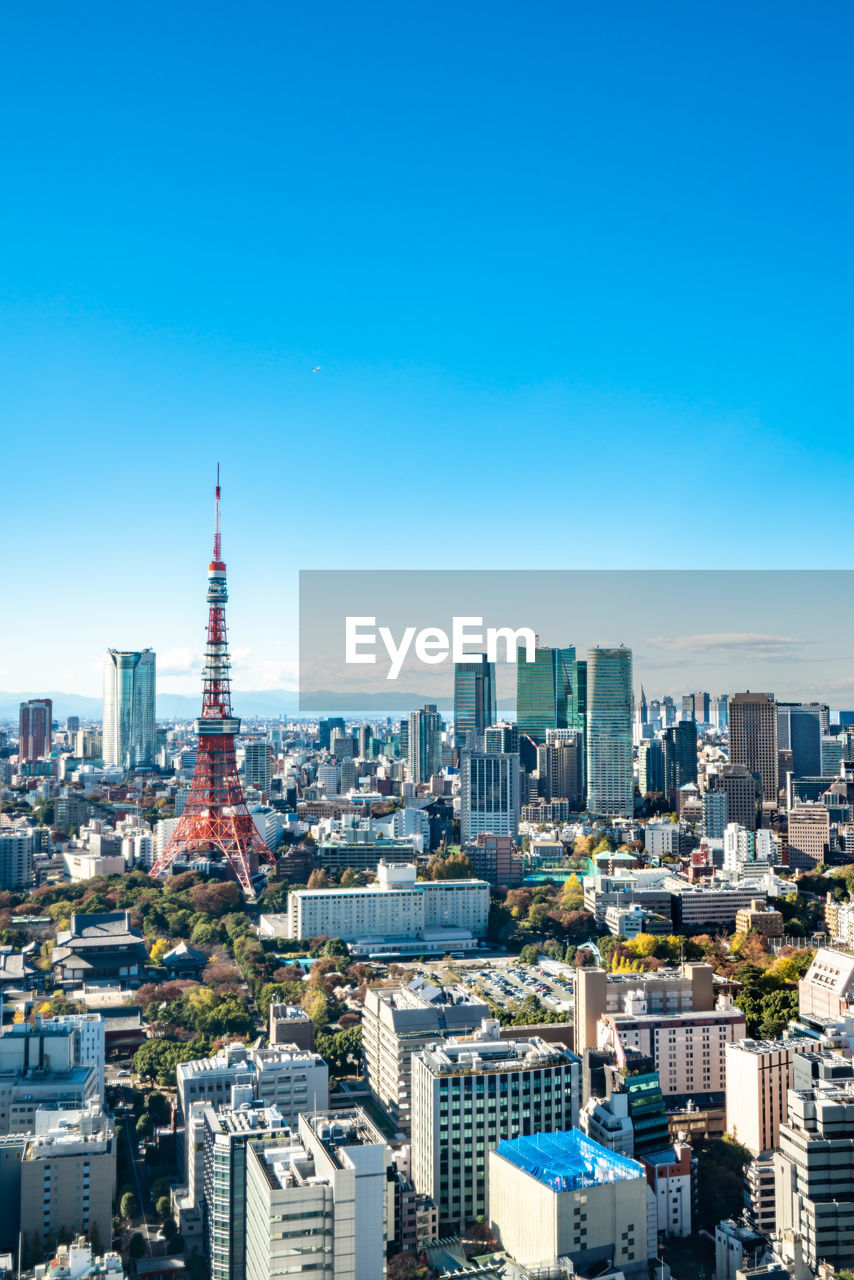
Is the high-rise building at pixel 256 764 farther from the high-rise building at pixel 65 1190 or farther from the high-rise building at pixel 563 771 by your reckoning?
the high-rise building at pixel 65 1190

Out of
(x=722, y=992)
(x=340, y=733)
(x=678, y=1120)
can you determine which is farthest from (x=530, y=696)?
(x=678, y=1120)

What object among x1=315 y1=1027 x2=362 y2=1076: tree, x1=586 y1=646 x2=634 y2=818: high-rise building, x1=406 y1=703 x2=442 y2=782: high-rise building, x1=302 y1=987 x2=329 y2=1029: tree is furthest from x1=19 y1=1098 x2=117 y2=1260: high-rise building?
x1=406 y1=703 x2=442 y2=782: high-rise building

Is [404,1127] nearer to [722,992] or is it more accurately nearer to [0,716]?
[722,992]

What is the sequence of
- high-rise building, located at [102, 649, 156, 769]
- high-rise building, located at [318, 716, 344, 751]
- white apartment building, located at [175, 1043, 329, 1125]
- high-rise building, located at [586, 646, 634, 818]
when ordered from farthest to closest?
high-rise building, located at [318, 716, 344, 751]
high-rise building, located at [102, 649, 156, 769]
high-rise building, located at [586, 646, 634, 818]
white apartment building, located at [175, 1043, 329, 1125]

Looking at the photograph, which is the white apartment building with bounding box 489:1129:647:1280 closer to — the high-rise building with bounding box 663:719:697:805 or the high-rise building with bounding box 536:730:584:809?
the high-rise building with bounding box 536:730:584:809

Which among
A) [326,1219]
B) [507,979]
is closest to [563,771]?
[507,979]

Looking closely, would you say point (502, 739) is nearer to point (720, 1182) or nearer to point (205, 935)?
point (205, 935)
